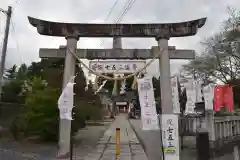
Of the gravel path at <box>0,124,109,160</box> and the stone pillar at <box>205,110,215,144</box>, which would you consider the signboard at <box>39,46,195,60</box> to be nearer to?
the stone pillar at <box>205,110,215,144</box>

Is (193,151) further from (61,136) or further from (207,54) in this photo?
(207,54)

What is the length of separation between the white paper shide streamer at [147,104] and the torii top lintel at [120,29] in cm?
214

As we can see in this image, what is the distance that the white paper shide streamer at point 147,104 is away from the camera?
25.5 feet

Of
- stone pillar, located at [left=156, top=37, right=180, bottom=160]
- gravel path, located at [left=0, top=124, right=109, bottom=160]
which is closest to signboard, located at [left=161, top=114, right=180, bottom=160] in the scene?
stone pillar, located at [left=156, top=37, right=180, bottom=160]

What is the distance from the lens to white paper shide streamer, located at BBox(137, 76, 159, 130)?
25.5 feet

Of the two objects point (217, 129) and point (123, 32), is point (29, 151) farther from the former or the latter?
point (217, 129)

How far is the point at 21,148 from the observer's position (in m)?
12.1

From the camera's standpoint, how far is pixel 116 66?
8977mm

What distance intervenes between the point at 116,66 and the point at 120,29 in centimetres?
146

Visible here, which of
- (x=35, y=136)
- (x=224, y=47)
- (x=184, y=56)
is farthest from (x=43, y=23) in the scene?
(x=224, y=47)

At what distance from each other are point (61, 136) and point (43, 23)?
405 cm

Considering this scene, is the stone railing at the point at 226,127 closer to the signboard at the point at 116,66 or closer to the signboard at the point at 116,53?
the signboard at the point at 116,53

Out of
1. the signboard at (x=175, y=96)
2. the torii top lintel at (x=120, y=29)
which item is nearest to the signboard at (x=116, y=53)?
the torii top lintel at (x=120, y=29)

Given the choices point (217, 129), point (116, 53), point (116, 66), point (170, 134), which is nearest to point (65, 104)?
point (116, 66)
